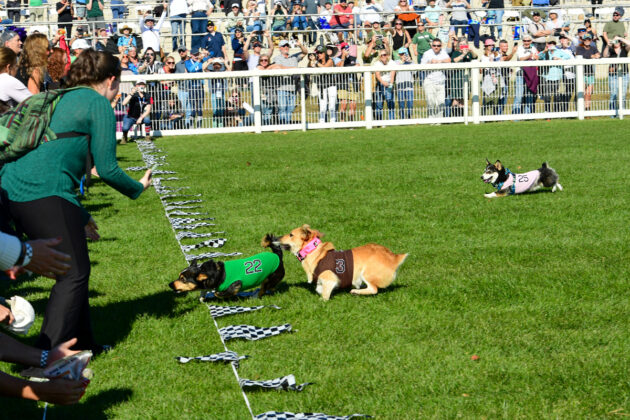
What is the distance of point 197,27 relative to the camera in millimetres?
27875

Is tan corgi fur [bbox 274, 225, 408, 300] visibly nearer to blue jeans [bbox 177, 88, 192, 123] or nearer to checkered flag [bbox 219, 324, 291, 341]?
checkered flag [bbox 219, 324, 291, 341]

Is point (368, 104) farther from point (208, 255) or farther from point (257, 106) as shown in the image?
point (208, 255)

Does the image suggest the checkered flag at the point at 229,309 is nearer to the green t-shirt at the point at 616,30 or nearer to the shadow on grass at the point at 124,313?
the shadow on grass at the point at 124,313

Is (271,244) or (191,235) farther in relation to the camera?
(191,235)

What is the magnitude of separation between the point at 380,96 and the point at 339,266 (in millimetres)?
16668

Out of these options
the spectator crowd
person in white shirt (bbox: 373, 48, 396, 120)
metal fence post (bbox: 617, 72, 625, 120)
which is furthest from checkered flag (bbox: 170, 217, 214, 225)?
metal fence post (bbox: 617, 72, 625, 120)

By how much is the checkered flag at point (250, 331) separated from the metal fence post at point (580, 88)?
65.1ft

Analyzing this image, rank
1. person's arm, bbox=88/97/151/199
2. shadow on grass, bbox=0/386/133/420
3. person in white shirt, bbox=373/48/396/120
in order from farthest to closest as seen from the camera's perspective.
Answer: person in white shirt, bbox=373/48/396/120
person's arm, bbox=88/97/151/199
shadow on grass, bbox=0/386/133/420

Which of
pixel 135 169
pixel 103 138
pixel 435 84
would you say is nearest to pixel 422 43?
pixel 435 84

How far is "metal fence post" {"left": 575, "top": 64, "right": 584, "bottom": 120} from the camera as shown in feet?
78.3

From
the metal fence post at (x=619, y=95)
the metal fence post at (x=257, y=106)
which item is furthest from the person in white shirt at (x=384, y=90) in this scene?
the metal fence post at (x=619, y=95)

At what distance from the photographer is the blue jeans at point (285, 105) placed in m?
23.1

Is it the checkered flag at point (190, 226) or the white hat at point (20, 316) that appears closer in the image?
the white hat at point (20, 316)

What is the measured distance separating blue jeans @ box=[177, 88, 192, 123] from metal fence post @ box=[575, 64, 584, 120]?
449 inches
